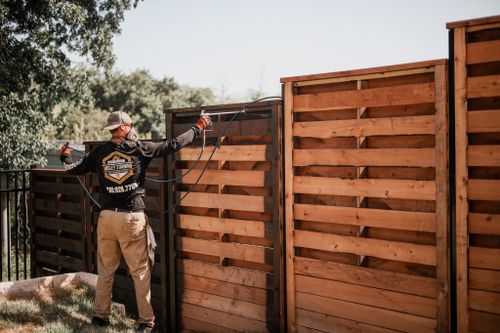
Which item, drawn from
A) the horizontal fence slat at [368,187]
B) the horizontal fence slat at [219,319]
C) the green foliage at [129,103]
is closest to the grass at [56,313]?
the horizontal fence slat at [219,319]

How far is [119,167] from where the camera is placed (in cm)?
520

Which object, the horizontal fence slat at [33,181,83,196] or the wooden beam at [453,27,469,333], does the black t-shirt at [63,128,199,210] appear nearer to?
the horizontal fence slat at [33,181,83,196]

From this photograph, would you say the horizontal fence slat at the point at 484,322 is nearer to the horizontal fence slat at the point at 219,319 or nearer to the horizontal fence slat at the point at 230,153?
the horizontal fence slat at the point at 219,319

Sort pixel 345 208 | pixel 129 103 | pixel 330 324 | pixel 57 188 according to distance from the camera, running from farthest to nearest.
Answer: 1. pixel 129 103
2. pixel 57 188
3. pixel 330 324
4. pixel 345 208

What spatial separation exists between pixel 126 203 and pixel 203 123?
1.23m

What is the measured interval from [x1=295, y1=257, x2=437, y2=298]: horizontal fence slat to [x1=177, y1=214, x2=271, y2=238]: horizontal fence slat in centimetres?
58

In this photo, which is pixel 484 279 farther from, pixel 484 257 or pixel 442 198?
pixel 442 198

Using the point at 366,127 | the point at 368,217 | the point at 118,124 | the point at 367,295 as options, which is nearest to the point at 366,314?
the point at 367,295

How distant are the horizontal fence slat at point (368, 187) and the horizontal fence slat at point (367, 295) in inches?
34.4

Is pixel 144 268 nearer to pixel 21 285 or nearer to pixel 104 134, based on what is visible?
pixel 21 285

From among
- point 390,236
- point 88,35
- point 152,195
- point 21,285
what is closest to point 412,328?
point 390,236

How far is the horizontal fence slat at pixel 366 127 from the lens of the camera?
3.99 m

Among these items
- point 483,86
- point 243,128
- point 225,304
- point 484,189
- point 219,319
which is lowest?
point 219,319

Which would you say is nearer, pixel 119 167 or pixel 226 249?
pixel 119 167
